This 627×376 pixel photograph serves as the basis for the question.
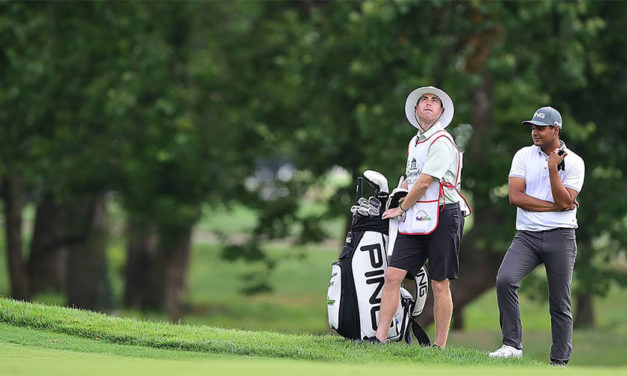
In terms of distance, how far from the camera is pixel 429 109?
28.8 ft

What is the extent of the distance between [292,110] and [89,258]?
26.4 feet

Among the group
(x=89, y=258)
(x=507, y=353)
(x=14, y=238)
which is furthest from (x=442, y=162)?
(x=89, y=258)

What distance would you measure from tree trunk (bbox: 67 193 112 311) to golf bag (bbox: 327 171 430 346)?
51.4 feet

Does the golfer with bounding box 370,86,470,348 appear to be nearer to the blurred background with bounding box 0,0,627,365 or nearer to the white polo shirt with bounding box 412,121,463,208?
the white polo shirt with bounding box 412,121,463,208

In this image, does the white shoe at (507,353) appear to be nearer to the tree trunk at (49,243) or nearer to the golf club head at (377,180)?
the golf club head at (377,180)

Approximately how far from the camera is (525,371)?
7762 millimetres

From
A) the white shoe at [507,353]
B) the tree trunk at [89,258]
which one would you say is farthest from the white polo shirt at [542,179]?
the tree trunk at [89,258]

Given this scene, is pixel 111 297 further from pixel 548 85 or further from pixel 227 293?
pixel 548 85

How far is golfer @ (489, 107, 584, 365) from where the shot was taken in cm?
862

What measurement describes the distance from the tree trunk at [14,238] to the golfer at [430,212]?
16674mm

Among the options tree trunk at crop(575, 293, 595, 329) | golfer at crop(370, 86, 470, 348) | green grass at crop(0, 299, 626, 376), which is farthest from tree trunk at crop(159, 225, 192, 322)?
golfer at crop(370, 86, 470, 348)

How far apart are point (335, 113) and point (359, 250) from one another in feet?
33.8

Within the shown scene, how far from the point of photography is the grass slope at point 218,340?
8.57 m

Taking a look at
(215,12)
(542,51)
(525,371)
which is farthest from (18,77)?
(525,371)
